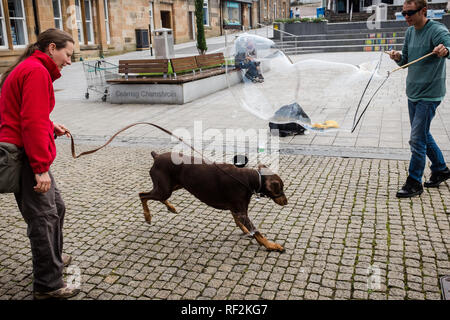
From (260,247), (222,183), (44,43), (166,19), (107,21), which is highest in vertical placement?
(166,19)

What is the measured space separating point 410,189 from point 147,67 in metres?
9.35

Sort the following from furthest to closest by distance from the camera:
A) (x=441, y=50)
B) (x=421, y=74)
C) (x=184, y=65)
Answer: (x=184, y=65) → (x=421, y=74) → (x=441, y=50)

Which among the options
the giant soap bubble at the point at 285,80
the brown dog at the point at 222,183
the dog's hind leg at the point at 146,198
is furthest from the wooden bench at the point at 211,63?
the brown dog at the point at 222,183

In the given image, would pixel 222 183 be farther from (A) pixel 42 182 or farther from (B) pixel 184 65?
(B) pixel 184 65

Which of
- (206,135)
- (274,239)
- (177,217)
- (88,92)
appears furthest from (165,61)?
(274,239)

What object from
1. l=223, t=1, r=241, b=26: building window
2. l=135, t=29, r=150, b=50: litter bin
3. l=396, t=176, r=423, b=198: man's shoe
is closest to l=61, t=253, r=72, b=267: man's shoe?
l=396, t=176, r=423, b=198: man's shoe

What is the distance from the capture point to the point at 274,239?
4094 millimetres

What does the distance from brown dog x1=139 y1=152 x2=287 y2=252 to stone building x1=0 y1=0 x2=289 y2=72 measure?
58.0 feet

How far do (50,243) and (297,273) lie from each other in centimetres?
190

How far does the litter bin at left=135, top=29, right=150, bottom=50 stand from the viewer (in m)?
28.1

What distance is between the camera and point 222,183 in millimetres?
3754

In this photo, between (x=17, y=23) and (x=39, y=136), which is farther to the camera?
(x=17, y=23)

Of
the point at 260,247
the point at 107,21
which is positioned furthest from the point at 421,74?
the point at 107,21
